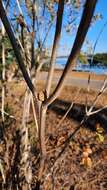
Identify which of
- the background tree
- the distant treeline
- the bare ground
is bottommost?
the bare ground

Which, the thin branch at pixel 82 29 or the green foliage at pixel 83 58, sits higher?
the thin branch at pixel 82 29

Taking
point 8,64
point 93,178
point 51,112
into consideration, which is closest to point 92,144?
point 93,178

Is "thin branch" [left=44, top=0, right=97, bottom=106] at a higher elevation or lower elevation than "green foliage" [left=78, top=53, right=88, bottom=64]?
higher

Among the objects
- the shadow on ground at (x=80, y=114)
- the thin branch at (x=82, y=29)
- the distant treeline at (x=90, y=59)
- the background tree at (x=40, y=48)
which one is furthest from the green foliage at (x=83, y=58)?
the shadow on ground at (x=80, y=114)

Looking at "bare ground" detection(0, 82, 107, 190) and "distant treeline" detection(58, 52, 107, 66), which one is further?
"bare ground" detection(0, 82, 107, 190)

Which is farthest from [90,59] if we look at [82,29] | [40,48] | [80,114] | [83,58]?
[80,114]

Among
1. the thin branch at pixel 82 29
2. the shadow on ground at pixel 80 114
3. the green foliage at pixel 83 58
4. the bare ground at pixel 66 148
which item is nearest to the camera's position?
the thin branch at pixel 82 29

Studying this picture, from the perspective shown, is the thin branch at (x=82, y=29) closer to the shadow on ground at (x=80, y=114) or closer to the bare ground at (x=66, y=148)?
the bare ground at (x=66, y=148)

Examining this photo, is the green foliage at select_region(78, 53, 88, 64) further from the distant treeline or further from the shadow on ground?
the shadow on ground

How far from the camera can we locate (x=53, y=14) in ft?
13.0

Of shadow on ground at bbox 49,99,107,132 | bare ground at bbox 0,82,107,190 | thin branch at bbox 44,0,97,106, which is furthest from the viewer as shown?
shadow on ground at bbox 49,99,107,132

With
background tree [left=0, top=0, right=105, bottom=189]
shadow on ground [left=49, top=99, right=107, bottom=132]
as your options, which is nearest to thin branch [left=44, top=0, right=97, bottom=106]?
background tree [left=0, top=0, right=105, bottom=189]

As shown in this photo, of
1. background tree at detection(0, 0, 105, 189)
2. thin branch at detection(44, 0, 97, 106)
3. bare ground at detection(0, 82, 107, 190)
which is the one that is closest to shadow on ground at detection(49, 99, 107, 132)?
bare ground at detection(0, 82, 107, 190)

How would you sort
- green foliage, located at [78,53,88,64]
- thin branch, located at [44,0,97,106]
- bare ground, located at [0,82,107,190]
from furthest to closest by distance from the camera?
1. bare ground, located at [0,82,107,190]
2. green foliage, located at [78,53,88,64]
3. thin branch, located at [44,0,97,106]
